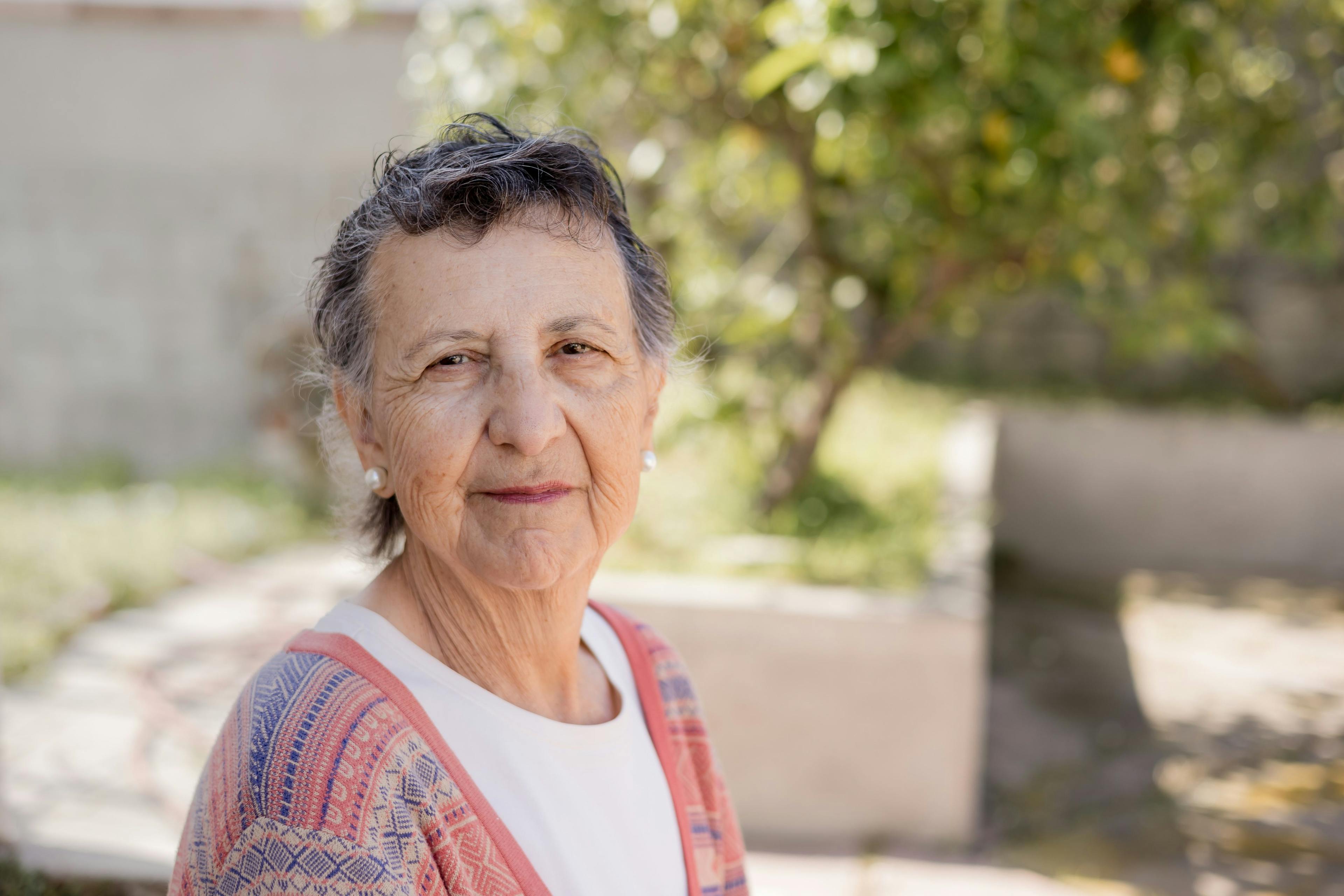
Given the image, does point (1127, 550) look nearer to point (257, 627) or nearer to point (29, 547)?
point (257, 627)

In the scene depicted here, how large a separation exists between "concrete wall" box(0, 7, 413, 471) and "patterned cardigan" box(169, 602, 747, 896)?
21.5ft

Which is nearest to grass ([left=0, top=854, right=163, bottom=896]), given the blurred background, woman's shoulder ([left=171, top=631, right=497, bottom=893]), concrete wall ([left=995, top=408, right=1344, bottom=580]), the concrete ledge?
the blurred background

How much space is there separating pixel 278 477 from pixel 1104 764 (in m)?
5.24

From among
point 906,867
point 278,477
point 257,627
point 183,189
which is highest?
point 183,189

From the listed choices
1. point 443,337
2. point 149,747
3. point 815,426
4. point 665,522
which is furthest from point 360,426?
point 815,426

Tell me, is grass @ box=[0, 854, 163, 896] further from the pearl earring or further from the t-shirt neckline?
the pearl earring

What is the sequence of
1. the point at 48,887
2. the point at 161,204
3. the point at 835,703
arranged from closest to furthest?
1. the point at 48,887
2. the point at 835,703
3. the point at 161,204

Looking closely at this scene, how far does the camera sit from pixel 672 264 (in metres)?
4.84

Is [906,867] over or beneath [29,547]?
beneath

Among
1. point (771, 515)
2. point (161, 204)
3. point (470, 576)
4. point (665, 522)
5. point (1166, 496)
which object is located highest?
point (161, 204)

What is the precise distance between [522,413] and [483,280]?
160mm

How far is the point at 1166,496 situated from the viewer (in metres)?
7.36

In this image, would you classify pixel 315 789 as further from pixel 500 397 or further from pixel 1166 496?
pixel 1166 496

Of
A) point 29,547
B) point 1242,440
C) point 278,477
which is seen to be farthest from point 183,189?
point 1242,440
